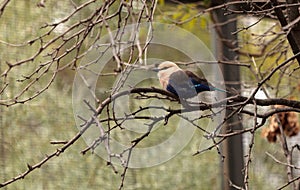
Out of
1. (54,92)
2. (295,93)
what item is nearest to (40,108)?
(54,92)

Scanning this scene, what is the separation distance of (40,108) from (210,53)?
0.44 meters

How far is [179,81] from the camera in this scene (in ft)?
3.95

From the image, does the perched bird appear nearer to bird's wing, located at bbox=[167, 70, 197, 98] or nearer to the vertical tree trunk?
bird's wing, located at bbox=[167, 70, 197, 98]

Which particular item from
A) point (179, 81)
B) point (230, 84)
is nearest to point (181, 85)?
point (179, 81)

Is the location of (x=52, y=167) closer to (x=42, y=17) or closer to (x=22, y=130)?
(x=22, y=130)

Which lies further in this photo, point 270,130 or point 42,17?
point 270,130

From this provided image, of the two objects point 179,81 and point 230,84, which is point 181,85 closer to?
point 179,81

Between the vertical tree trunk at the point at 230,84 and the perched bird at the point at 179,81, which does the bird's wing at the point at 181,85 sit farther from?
the vertical tree trunk at the point at 230,84

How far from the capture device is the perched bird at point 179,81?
1.18 meters

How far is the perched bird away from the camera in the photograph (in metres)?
1.18

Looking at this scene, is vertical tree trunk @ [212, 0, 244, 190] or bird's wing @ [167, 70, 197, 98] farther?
vertical tree trunk @ [212, 0, 244, 190]

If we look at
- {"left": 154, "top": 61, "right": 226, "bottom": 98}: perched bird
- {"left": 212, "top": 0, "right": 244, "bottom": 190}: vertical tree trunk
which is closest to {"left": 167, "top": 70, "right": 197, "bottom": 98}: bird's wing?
{"left": 154, "top": 61, "right": 226, "bottom": 98}: perched bird

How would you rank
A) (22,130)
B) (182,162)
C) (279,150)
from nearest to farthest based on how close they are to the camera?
(22,130), (182,162), (279,150)

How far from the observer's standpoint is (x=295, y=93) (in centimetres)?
189
